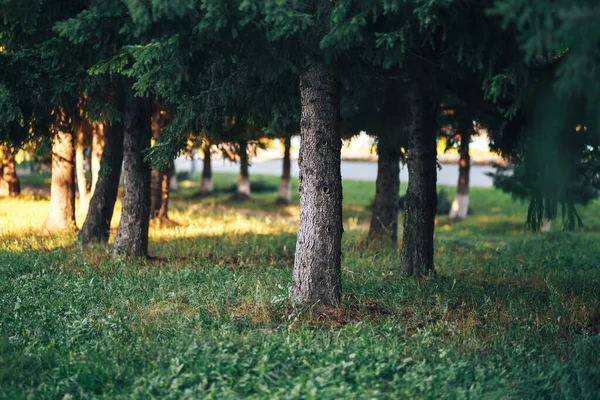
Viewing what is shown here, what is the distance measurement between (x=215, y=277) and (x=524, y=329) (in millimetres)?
4440

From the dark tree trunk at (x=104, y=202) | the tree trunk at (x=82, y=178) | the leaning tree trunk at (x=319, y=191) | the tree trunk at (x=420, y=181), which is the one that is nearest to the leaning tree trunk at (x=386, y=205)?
the tree trunk at (x=420, y=181)

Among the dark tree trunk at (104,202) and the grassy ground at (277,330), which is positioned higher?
the dark tree trunk at (104,202)

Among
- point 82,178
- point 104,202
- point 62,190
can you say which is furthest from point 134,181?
point 82,178

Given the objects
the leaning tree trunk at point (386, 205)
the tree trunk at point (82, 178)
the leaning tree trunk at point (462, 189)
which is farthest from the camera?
the leaning tree trunk at point (462, 189)

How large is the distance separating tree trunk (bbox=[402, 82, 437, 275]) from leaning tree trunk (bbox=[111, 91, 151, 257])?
14.6 feet

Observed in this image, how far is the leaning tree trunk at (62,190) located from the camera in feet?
48.8

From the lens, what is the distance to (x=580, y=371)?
212 inches

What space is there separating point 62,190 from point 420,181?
911 cm

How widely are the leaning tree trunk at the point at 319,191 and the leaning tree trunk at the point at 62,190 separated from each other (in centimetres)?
906

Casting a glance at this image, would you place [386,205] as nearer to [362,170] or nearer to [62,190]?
[62,190]

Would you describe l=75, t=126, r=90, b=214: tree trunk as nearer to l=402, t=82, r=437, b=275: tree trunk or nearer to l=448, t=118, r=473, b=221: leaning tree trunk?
l=402, t=82, r=437, b=275: tree trunk

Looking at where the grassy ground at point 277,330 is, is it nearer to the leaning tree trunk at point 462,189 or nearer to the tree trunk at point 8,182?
the leaning tree trunk at point 462,189

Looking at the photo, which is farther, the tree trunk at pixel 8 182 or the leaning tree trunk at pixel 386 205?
the tree trunk at pixel 8 182

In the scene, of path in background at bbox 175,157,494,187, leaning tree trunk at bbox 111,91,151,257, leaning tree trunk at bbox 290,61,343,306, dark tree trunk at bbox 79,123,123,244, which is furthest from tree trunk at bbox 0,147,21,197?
path in background at bbox 175,157,494,187
